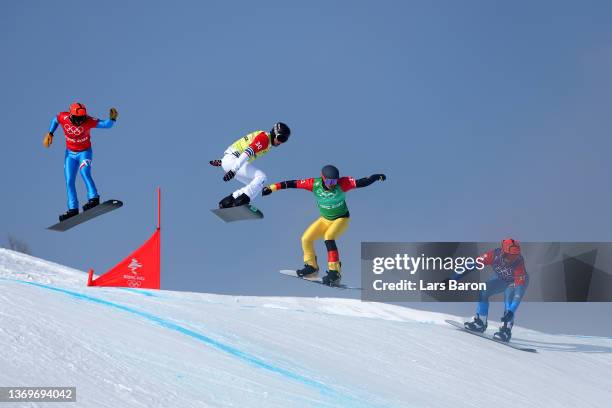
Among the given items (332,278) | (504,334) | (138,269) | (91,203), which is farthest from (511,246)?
(91,203)

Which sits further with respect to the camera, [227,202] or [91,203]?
[91,203]

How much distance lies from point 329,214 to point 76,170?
3.90m

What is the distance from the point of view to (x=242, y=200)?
12539mm

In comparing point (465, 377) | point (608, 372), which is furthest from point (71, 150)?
point (608, 372)

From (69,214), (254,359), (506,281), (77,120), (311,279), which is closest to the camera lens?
(254,359)

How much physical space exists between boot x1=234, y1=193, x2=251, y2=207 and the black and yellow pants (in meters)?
1.62

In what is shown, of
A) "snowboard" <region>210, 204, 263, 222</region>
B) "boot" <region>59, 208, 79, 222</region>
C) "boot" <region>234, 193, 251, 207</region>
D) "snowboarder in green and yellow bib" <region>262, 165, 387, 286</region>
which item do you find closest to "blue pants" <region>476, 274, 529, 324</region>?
"snowboarder in green and yellow bib" <region>262, 165, 387, 286</region>

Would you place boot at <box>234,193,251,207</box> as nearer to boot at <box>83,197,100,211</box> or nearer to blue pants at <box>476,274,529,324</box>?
Answer: boot at <box>83,197,100,211</box>

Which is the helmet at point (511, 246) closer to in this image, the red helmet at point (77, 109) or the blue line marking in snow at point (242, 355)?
the blue line marking in snow at point (242, 355)

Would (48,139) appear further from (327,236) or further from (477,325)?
(477,325)

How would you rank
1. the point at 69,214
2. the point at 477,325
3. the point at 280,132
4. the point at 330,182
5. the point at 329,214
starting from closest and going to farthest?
the point at 280,132
the point at 69,214
the point at 330,182
the point at 329,214
the point at 477,325

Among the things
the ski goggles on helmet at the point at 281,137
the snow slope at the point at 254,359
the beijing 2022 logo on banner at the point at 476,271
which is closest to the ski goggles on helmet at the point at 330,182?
the ski goggles on helmet at the point at 281,137

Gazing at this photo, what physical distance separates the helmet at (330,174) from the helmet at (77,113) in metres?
3.64

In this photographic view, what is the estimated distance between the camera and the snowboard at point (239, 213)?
41.0 feet
